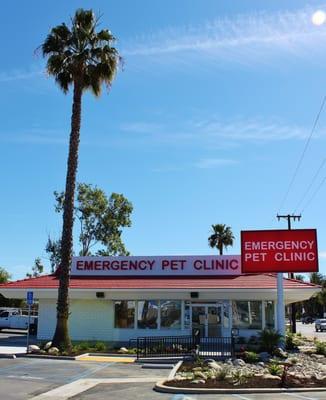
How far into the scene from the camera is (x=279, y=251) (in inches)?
1123

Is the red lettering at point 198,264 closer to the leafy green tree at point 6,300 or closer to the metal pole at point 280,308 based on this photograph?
the metal pole at point 280,308

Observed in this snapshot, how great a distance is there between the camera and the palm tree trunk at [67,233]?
84.7 ft

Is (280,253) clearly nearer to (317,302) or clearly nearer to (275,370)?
(275,370)

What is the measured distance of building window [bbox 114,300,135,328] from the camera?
33.8 metres

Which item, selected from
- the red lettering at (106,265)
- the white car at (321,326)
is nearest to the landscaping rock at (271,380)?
the red lettering at (106,265)

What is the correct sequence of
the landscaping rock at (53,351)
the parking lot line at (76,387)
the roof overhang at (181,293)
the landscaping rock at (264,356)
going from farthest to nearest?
1. the roof overhang at (181,293)
2. the landscaping rock at (53,351)
3. the landscaping rock at (264,356)
4. the parking lot line at (76,387)

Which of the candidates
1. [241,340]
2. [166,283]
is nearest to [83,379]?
[241,340]

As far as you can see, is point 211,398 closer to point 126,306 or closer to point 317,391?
point 317,391

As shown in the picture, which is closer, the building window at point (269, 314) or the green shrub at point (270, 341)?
the green shrub at point (270, 341)

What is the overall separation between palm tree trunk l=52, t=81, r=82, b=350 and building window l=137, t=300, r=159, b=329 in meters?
8.05

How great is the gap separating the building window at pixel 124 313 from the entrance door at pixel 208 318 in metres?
3.69

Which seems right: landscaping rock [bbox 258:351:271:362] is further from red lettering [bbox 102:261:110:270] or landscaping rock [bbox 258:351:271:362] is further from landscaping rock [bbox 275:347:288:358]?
red lettering [bbox 102:261:110:270]

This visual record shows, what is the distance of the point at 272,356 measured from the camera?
23.7m

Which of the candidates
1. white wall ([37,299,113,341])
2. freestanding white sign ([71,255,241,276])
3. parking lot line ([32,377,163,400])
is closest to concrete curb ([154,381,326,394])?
parking lot line ([32,377,163,400])
